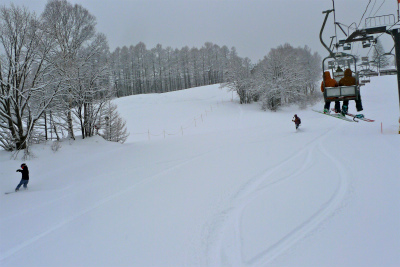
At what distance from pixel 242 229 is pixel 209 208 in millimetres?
1475

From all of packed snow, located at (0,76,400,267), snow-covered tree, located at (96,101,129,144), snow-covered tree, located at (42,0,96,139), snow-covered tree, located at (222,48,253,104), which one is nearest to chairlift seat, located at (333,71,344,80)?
packed snow, located at (0,76,400,267)

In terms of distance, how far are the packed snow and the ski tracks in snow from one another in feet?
0.11

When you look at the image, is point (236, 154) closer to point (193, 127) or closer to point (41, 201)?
point (41, 201)

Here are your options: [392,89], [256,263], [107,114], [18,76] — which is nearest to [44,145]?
[18,76]

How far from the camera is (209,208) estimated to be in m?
7.34

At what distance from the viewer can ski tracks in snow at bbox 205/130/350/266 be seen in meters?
5.01

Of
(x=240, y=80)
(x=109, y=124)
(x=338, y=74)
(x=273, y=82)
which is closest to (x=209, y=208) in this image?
(x=338, y=74)

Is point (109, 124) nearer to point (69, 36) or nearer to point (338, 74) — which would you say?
point (69, 36)

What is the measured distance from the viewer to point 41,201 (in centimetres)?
926

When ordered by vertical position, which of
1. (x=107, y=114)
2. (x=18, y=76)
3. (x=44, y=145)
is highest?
(x=18, y=76)

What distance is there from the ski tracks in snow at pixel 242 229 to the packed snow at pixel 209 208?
0.03 m

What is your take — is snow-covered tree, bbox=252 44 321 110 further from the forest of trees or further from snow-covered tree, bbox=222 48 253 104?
the forest of trees

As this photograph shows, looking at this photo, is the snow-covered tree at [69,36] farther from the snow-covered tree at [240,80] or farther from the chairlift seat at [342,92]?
the snow-covered tree at [240,80]

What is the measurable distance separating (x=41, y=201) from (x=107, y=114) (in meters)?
13.0
